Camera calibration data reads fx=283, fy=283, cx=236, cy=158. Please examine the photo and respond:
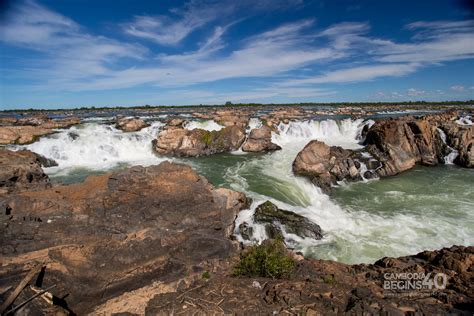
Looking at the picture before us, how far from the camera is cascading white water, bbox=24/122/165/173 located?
22.1 m

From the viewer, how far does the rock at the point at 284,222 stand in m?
11.4

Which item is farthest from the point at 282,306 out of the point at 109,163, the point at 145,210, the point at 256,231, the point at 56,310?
the point at 109,163

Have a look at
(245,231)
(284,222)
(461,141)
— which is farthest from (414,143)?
(245,231)

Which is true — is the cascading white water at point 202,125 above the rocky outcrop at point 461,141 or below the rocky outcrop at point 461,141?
above

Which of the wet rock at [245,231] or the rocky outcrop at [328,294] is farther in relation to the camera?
the wet rock at [245,231]

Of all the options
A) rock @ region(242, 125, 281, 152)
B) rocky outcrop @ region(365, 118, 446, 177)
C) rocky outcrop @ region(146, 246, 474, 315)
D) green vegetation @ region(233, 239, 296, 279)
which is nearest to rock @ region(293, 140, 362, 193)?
rocky outcrop @ region(365, 118, 446, 177)

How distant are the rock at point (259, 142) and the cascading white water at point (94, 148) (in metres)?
7.98

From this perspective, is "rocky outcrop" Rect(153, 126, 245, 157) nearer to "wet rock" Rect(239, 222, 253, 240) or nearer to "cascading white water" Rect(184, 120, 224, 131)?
"cascading white water" Rect(184, 120, 224, 131)

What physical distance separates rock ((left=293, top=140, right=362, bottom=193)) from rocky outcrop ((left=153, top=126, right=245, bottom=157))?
9.28 metres

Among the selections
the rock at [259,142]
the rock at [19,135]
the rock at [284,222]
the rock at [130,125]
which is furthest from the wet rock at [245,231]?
the rock at [130,125]

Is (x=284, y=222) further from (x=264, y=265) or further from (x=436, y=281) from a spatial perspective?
(x=436, y=281)

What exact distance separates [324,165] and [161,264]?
14523 mm

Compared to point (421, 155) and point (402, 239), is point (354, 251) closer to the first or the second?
point (402, 239)

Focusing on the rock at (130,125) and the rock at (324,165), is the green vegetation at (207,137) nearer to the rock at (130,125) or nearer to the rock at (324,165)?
the rock at (130,125)
